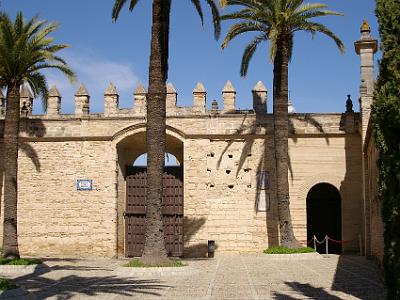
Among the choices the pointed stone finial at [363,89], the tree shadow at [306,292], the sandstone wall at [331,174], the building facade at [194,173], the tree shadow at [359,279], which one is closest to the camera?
the tree shadow at [306,292]

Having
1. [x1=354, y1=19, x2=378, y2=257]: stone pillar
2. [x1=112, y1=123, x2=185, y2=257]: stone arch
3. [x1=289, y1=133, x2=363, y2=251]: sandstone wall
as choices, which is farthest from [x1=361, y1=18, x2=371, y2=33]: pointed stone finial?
[x1=112, y1=123, x2=185, y2=257]: stone arch

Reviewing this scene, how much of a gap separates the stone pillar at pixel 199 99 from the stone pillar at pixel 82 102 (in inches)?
166

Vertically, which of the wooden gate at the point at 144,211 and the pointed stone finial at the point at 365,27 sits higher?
the pointed stone finial at the point at 365,27

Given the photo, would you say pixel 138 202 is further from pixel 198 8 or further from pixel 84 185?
pixel 198 8

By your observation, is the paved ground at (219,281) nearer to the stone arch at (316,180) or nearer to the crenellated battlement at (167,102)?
the stone arch at (316,180)

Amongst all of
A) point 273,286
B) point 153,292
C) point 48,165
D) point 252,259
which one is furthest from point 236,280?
point 48,165

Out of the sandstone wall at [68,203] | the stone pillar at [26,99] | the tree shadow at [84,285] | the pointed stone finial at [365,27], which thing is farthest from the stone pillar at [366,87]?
the stone pillar at [26,99]

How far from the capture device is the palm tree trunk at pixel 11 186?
16781mm

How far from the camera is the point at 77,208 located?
21.7 metres

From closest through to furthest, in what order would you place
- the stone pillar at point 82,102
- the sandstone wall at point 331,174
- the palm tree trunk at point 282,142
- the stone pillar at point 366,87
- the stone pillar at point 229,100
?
the palm tree trunk at point 282,142 < the stone pillar at point 366,87 < the sandstone wall at point 331,174 < the stone pillar at point 229,100 < the stone pillar at point 82,102

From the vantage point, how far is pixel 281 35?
62.8 ft

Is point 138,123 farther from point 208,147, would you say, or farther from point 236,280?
point 236,280

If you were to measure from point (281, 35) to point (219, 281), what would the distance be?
381 inches

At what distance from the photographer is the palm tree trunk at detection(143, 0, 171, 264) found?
14930 mm
